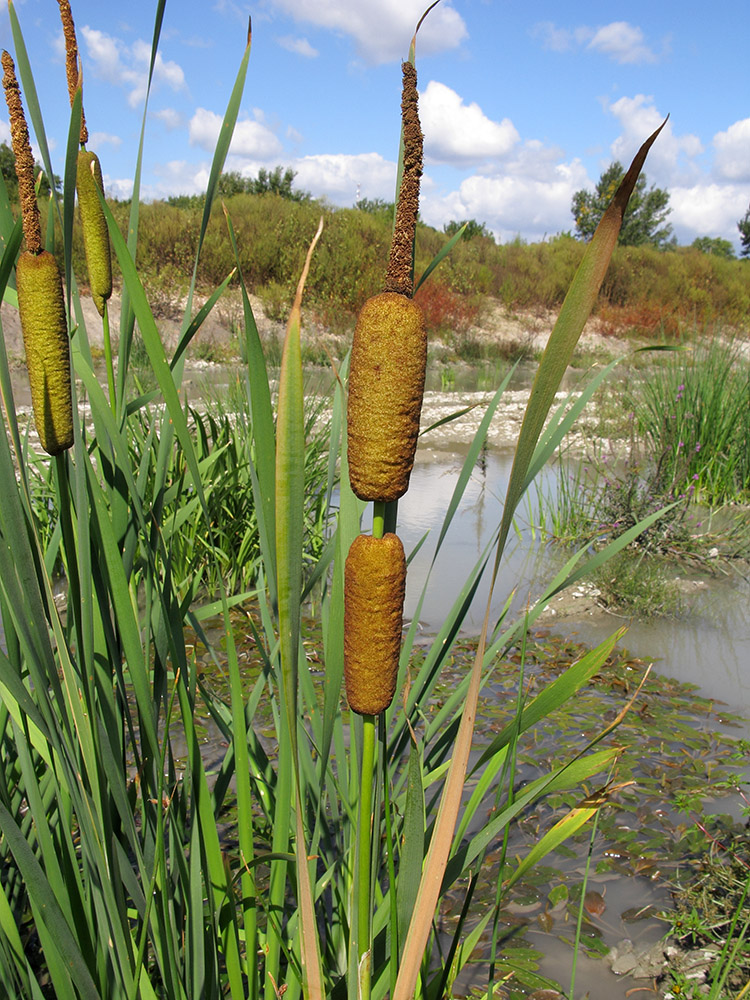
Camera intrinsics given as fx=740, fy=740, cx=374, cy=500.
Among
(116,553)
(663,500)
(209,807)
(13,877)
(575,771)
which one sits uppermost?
(116,553)

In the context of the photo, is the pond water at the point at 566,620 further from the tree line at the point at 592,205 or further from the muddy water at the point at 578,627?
the tree line at the point at 592,205

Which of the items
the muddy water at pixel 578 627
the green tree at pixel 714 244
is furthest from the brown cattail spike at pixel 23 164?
the green tree at pixel 714 244

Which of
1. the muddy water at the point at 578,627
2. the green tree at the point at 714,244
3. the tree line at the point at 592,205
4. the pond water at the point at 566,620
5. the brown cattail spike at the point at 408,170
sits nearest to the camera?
the brown cattail spike at the point at 408,170

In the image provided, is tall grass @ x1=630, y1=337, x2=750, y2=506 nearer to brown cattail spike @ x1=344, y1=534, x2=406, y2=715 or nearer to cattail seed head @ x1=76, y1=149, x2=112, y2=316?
cattail seed head @ x1=76, y1=149, x2=112, y2=316

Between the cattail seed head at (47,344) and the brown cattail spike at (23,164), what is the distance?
0.5 inches

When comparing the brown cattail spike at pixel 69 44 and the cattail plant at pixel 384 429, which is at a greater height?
the brown cattail spike at pixel 69 44

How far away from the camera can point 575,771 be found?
0.65m

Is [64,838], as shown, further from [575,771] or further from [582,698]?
[582,698]

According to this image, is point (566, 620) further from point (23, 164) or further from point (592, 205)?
point (592, 205)

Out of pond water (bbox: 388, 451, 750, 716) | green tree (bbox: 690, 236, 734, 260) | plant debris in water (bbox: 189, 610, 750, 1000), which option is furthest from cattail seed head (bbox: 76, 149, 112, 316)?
green tree (bbox: 690, 236, 734, 260)

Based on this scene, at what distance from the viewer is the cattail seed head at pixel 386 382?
0.40 meters

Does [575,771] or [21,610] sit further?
[575,771]

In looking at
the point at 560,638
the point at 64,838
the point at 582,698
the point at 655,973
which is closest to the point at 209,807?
the point at 64,838

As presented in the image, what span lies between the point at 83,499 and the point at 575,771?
18.8 inches
